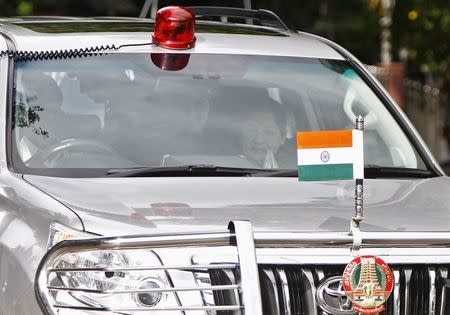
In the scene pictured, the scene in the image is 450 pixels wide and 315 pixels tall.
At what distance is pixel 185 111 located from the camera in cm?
582

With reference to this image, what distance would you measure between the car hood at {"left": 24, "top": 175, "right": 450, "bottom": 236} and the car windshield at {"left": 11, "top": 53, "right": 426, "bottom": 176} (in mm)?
333

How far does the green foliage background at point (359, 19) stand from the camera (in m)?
15.6

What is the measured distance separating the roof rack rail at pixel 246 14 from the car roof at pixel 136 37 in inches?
7.5

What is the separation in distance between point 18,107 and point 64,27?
2.68 ft

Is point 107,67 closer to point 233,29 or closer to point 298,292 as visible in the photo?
point 233,29

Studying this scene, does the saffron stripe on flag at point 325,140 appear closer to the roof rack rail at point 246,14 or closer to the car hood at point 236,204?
Answer: the car hood at point 236,204

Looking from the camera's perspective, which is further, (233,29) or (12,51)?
(233,29)

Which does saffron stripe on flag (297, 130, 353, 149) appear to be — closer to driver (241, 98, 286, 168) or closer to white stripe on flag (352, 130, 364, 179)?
white stripe on flag (352, 130, 364, 179)

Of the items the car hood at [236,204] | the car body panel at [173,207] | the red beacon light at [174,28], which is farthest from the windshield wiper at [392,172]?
the red beacon light at [174,28]

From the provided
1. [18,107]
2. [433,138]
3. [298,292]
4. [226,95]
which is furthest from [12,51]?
[433,138]

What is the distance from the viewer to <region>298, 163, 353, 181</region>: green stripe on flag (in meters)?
4.62

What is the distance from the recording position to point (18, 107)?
18.4 ft

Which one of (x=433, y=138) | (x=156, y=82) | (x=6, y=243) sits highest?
(x=156, y=82)

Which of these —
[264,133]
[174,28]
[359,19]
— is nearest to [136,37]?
[174,28]
